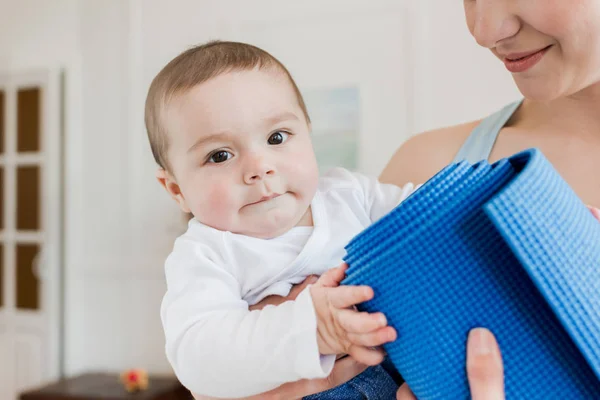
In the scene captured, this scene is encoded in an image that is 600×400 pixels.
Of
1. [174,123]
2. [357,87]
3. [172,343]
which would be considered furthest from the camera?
[357,87]

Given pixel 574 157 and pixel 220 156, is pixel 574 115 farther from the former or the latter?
pixel 220 156

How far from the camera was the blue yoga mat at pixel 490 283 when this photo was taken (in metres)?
0.51

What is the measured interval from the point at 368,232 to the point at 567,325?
185 mm

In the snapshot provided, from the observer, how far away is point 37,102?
149 inches

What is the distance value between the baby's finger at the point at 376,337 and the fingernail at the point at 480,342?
0.07 m

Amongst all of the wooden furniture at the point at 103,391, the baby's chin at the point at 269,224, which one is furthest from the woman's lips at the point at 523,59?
the wooden furniture at the point at 103,391

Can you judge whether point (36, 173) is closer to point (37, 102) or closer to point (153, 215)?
point (37, 102)

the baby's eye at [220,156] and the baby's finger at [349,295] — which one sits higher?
the baby's eye at [220,156]

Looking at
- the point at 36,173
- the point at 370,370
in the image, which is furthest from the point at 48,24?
the point at 370,370

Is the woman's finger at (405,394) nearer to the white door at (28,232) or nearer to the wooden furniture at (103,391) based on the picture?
the wooden furniture at (103,391)

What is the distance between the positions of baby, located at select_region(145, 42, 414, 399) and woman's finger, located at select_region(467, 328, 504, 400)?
0.51 feet

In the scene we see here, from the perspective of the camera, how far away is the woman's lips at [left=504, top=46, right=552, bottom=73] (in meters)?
0.75

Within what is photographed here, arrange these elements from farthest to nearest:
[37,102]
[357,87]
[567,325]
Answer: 1. [37,102]
2. [357,87]
3. [567,325]

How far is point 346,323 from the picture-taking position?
55 centimetres
